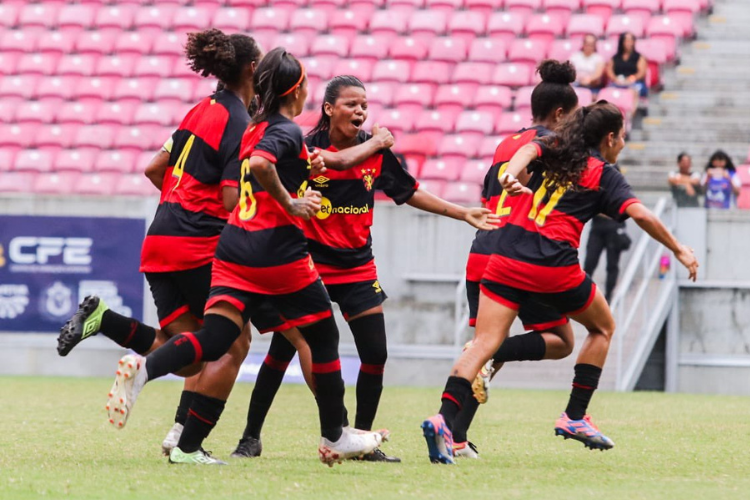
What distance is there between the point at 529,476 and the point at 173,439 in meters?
1.84

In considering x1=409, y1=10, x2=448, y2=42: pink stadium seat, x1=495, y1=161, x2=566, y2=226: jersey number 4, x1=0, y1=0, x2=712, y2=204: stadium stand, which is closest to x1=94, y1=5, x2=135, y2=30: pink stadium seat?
x1=0, y1=0, x2=712, y2=204: stadium stand

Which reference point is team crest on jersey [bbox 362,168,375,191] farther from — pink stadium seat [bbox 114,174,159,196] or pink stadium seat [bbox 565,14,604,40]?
pink stadium seat [bbox 565,14,604,40]

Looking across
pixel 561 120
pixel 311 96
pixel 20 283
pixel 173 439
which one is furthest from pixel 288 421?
pixel 311 96

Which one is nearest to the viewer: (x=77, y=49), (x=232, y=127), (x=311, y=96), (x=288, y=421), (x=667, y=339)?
(x=232, y=127)

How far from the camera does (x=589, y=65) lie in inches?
644

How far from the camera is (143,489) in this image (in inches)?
202

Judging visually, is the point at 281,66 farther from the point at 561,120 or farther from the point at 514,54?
the point at 514,54

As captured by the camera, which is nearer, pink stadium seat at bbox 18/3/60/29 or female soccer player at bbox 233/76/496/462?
female soccer player at bbox 233/76/496/462

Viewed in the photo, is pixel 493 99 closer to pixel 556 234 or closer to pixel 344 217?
pixel 344 217

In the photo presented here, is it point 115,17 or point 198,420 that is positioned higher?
point 115,17

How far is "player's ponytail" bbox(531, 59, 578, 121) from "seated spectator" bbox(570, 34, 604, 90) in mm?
9327

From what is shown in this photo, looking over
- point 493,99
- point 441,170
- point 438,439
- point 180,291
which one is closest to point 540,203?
point 438,439

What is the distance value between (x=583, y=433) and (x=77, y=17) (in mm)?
14962

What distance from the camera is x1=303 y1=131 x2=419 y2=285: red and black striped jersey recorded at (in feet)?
22.0
